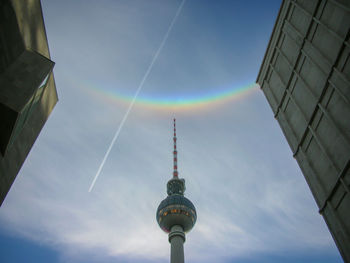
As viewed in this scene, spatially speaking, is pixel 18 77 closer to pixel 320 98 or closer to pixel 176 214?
pixel 320 98

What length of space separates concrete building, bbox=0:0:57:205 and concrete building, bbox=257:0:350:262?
19245mm

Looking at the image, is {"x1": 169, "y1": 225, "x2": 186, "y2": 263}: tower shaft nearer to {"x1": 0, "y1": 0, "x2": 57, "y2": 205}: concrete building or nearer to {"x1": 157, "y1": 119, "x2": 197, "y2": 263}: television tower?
{"x1": 157, "y1": 119, "x2": 197, "y2": 263}: television tower

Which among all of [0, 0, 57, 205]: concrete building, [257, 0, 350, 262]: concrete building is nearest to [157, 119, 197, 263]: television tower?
[0, 0, 57, 205]: concrete building

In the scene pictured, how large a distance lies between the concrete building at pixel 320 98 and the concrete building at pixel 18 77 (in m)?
19.2

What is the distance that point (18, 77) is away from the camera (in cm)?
2075

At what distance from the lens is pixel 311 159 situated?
15.9 meters

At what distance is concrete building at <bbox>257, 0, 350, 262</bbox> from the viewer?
13.0m

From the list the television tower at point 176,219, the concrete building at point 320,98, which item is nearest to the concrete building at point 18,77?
the concrete building at point 320,98

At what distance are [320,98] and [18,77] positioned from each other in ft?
69.9

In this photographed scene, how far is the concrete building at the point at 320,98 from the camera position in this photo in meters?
13.0

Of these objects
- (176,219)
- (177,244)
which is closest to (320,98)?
(177,244)

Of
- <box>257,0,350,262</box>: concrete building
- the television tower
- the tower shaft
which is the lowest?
<box>257,0,350,262</box>: concrete building

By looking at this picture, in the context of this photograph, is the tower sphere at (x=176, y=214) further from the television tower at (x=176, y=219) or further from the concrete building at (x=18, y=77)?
the concrete building at (x=18, y=77)

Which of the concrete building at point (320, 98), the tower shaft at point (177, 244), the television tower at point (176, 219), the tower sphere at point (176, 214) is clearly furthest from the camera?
the tower sphere at point (176, 214)
